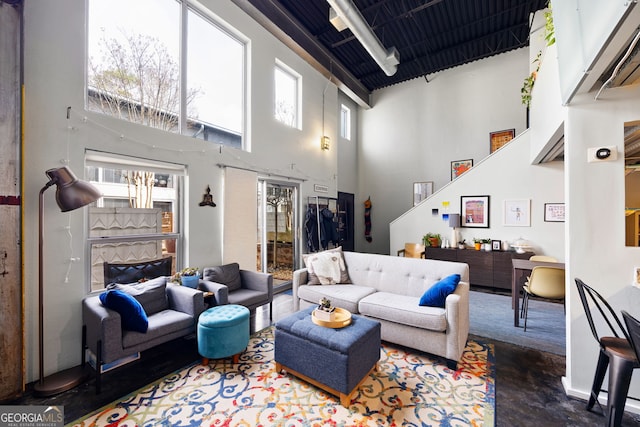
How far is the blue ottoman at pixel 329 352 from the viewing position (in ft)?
6.48

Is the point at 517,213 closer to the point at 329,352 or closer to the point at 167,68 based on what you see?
the point at 329,352

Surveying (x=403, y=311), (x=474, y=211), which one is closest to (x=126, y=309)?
(x=403, y=311)

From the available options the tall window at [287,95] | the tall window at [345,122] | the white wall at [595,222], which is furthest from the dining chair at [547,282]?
the tall window at [345,122]

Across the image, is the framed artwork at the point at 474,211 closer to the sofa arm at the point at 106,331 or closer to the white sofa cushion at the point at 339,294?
the white sofa cushion at the point at 339,294

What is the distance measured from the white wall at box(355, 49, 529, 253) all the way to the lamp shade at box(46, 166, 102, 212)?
645 cm

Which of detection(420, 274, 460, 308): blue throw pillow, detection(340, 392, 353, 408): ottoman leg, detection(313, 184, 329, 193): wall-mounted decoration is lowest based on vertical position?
detection(340, 392, 353, 408): ottoman leg

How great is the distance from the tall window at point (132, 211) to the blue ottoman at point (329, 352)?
6.42ft

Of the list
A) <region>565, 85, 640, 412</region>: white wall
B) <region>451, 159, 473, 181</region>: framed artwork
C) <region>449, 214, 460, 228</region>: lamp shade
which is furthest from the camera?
<region>451, 159, 473, 181</region>: framed artwork

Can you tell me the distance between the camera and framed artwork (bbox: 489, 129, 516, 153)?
6.04 metres

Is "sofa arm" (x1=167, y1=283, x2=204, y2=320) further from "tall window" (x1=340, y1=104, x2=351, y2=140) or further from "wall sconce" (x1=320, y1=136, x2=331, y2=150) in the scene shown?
"tall window" (x1=340, y1=104, x2=351, y2=140)

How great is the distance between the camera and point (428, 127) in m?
7.00

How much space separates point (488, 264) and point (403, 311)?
3.34m

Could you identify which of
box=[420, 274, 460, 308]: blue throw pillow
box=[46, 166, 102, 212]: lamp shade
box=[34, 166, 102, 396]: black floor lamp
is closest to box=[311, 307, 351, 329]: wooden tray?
box=[420, 274, 460, 308]: blue throw pillow

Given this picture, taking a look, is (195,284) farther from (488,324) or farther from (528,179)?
(528,179)
